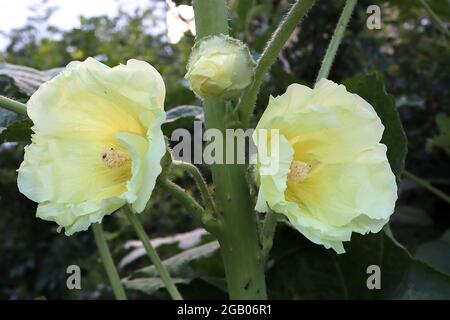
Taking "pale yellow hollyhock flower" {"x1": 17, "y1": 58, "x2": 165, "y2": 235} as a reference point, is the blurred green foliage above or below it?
below

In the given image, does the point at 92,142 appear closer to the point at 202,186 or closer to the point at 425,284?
the point at 202,186

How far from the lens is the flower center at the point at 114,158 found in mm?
773

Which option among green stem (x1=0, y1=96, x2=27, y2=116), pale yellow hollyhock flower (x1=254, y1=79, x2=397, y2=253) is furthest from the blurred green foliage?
pale yellow hollyhock flower (x1=254, y1=79, x2=397, y2=253)

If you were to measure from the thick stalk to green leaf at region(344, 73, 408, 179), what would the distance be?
1.03 ft

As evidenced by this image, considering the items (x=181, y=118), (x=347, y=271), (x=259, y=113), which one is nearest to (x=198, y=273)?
(x=347, y=271)

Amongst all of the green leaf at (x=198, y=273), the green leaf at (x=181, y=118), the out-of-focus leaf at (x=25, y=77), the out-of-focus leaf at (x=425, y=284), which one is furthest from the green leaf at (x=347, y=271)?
the out-of-focus leaf at (x=25, y=77)

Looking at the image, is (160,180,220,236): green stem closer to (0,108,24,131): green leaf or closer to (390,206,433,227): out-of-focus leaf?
(0,108,24,131): green leaf

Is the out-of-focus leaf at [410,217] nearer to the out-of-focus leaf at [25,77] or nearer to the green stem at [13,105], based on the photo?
the out-of-focus leaf at [25,77]

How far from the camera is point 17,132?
973 mm

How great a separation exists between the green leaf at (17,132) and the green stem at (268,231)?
14.0 inches

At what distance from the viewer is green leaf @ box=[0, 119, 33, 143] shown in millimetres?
940

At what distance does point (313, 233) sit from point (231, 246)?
162mm
